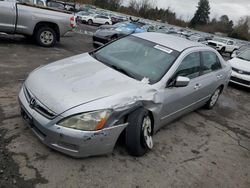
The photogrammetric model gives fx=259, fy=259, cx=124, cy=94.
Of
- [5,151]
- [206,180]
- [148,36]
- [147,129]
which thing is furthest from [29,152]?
[148,36]

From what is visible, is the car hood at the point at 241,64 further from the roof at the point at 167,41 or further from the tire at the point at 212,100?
the roof at the point at 167,41

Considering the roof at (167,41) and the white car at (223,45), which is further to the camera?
the white car at (223,45)

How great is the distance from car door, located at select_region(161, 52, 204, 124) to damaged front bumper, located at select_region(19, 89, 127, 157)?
109 cm

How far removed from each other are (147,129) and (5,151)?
1.81 m

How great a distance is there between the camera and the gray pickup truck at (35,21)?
843 cm

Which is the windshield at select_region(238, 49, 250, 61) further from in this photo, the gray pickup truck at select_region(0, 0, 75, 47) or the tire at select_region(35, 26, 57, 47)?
the tire at select_region(35, 26, 57, 47)

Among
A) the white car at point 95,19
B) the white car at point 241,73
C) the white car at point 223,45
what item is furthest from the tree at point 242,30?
the white car at point 241,73

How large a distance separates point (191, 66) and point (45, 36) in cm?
665

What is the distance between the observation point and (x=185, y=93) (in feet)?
14.3

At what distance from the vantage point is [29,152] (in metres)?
3.15

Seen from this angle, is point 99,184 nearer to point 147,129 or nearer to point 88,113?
point 88,113

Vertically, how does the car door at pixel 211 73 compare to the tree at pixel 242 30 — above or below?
above

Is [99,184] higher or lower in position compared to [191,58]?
lower

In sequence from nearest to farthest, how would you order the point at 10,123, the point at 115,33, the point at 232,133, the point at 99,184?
the point at 99,184 < the point at 10,123 < the point at 232,133 < the point at 115,33
